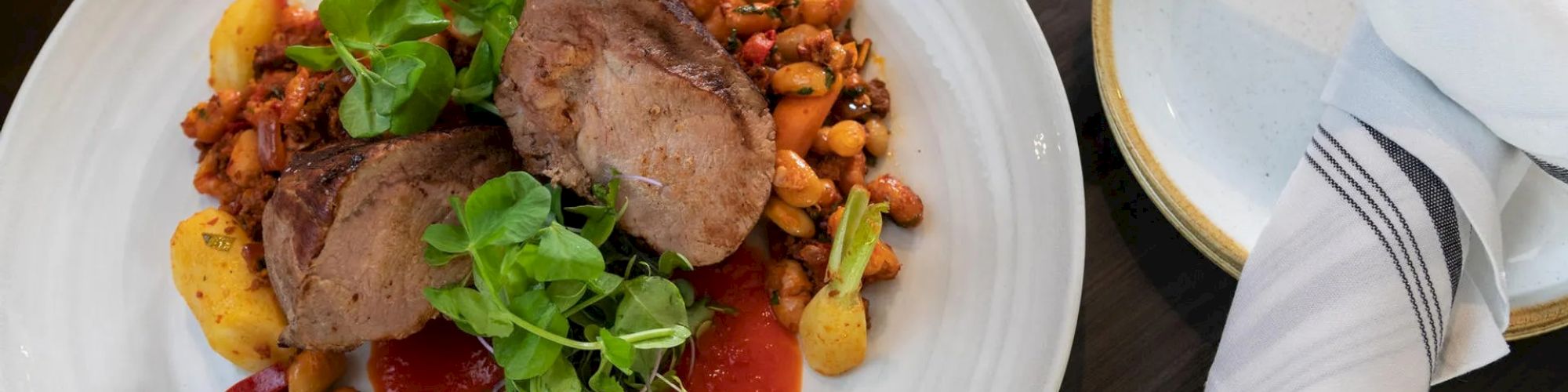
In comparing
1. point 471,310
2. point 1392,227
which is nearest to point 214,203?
point 471,310

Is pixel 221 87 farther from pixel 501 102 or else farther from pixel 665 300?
pixel 665 300

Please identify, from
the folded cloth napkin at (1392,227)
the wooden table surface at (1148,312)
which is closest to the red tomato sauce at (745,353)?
the wooden table surface at (1148,312)

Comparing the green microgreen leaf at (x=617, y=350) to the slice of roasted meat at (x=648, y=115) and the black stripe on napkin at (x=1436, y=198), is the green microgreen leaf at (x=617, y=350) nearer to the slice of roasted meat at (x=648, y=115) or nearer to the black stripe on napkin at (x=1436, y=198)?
the slice of roasted meat at (x=648, y=115)

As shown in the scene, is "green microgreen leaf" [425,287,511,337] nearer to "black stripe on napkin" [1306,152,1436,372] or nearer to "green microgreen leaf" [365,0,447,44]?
"green microgreen leaf" [365,0,447,44]

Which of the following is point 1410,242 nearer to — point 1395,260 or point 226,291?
point 1395,260

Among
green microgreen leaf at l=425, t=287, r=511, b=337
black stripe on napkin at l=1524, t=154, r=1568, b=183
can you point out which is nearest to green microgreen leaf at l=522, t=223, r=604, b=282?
green microgreen leaf at l=425, t=287, r=511, b=337

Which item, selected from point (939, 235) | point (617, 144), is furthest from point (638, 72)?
point (939, 235)
